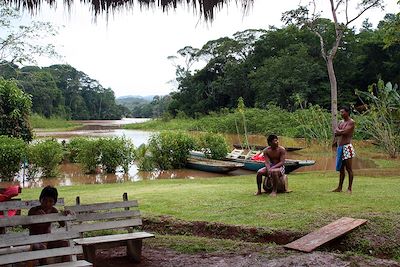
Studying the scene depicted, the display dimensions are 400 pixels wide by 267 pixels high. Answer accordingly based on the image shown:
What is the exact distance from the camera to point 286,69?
44.2m

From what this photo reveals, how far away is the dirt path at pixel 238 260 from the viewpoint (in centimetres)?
531

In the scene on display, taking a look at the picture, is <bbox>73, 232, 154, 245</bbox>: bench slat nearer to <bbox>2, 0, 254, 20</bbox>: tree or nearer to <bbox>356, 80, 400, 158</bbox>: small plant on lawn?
<bbox>2, 0, 254, 20</bbox>: tree

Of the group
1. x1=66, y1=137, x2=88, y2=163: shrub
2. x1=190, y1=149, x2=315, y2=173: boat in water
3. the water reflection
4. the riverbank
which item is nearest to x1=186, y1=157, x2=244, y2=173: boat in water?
the water reflection

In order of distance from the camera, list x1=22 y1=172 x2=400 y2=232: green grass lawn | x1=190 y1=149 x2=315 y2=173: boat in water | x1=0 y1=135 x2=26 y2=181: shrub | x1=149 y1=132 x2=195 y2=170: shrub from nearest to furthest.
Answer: x1=22 y1=172 x2=400 y2=232: green grass lawn < x1=190 y1=149 x2=315 y2=173: boat in water < x1=0 y1=135 x2=26 y2=181: shrub < x1=149 y1=132 x2=195 y2=170: shrub

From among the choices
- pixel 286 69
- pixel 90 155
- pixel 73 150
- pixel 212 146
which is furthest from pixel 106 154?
pixel 286 69

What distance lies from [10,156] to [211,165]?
7708 mm

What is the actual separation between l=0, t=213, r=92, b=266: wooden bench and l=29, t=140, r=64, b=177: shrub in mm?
14318

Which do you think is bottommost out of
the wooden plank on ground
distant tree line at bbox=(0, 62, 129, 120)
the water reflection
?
the water reflection

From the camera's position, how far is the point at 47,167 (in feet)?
61.3

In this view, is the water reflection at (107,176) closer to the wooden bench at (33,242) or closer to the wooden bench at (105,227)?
the wooden bench at (105,227)

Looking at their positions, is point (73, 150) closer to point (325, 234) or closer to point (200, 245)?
point (200, 245)

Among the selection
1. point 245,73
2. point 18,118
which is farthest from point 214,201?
point 245,73

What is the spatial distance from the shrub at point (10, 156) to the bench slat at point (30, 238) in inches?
572

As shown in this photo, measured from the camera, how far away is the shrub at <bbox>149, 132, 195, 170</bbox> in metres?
20.6
